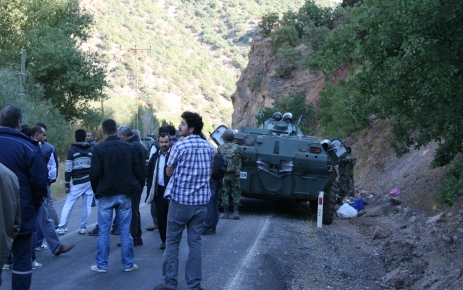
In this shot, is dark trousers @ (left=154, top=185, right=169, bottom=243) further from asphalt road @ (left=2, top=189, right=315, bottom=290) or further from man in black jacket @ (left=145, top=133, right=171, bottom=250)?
asphalt road @ (left=2, top=189, right=315, bottom=290)

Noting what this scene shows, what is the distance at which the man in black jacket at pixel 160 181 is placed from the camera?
29.2ft

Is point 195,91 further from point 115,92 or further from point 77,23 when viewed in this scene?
point 77,23

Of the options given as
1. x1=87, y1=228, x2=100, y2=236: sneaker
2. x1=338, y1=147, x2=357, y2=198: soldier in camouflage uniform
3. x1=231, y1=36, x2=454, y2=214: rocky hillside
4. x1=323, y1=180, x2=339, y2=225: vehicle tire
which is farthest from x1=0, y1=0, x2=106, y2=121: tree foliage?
x1=87, y1=228, x2=100, y2=236: sneaker

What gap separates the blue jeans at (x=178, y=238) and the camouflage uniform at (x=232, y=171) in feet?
18.8

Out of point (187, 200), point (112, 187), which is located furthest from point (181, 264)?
point (187, 200)

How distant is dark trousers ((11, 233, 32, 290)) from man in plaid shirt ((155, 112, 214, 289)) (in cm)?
153

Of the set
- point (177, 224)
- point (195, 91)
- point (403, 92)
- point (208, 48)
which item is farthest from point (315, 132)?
point (208, 48)

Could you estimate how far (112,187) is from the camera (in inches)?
301

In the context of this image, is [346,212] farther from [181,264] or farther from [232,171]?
[181,264]

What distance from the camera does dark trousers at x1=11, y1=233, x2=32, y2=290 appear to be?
18.9ft

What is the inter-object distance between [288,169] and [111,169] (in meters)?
6.52

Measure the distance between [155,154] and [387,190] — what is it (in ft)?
38.9

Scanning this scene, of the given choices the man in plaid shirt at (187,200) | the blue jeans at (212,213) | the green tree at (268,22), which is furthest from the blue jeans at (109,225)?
the green tree at (268,22)

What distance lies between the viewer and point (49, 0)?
34.8 metres
